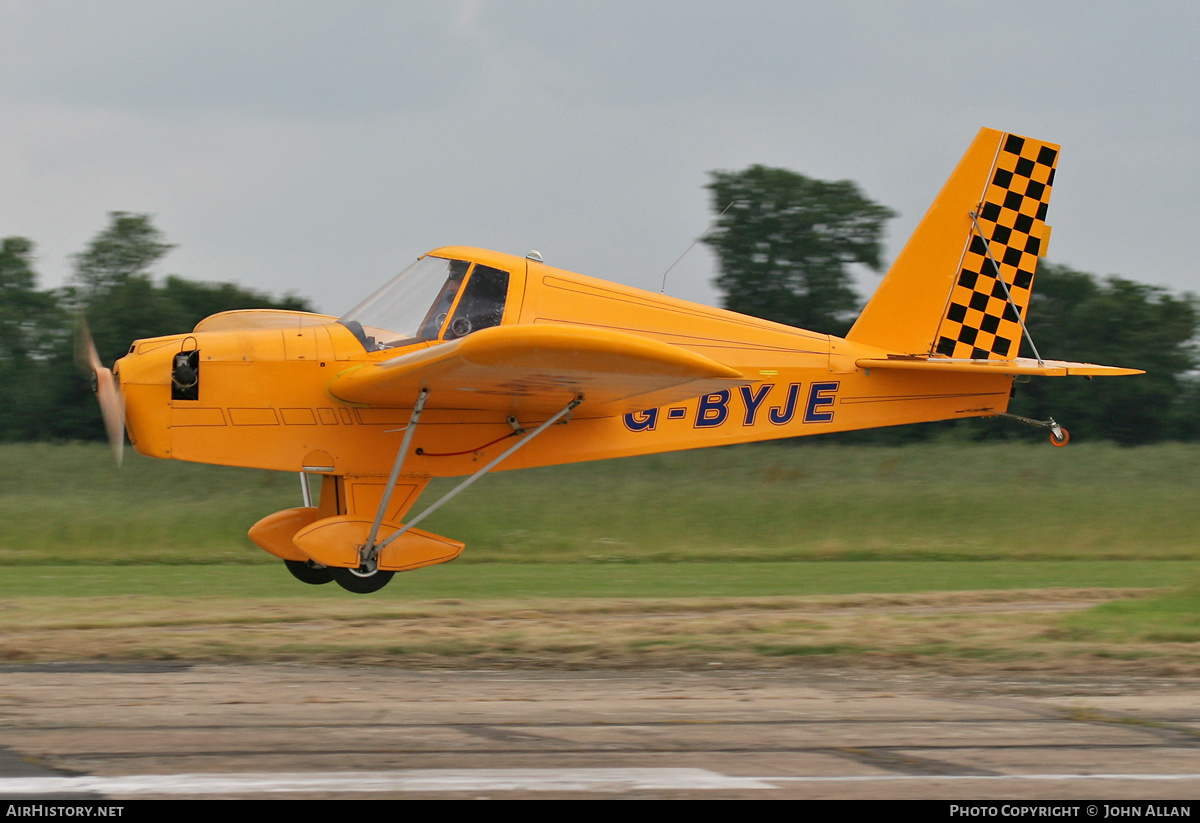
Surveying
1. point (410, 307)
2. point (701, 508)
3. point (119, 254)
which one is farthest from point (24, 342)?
point (410, 307)

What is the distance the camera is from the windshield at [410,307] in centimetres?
801

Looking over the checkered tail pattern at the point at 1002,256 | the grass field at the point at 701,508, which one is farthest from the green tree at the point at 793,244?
the checkered tail pattern at the point at 1002,256

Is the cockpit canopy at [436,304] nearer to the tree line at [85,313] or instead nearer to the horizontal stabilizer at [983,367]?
the horizontal stabilizer at [983,367]

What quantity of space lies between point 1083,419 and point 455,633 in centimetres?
1876

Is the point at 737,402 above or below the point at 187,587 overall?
above

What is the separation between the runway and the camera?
4207mm

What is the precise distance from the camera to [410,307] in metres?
8.09

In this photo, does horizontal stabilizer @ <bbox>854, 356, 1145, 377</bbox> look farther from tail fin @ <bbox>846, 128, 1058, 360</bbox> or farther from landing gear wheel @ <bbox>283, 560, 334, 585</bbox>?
landing gear wheel @ <bbox>283, 560, 334, 585</bbox>

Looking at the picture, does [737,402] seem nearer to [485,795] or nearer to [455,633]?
[455,633]

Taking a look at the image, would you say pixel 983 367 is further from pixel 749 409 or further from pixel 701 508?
pixel 701 508

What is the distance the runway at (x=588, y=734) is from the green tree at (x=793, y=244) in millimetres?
18477

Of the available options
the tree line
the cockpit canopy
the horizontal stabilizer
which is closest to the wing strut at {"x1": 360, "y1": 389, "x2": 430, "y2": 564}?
the cockpit canopy
